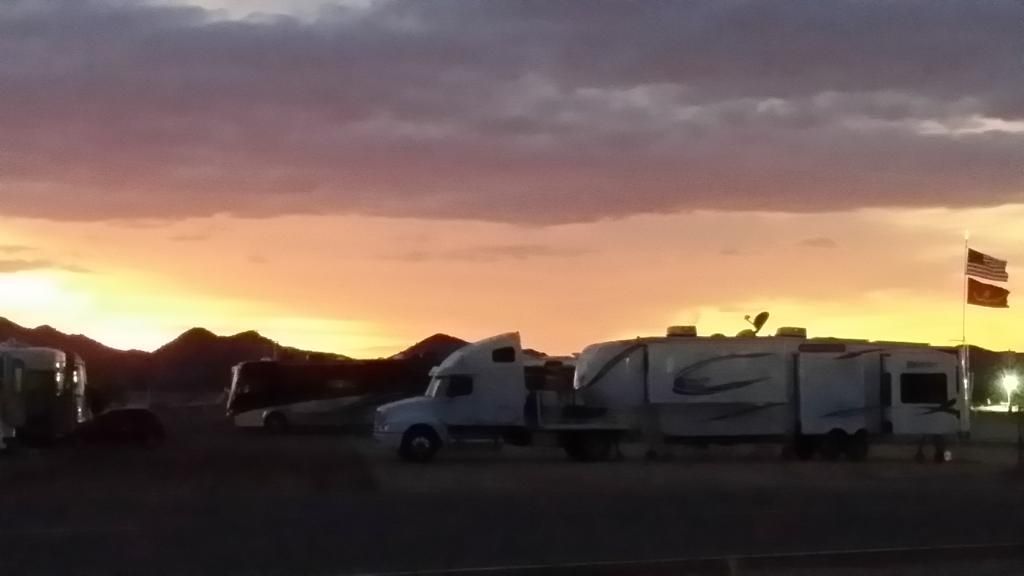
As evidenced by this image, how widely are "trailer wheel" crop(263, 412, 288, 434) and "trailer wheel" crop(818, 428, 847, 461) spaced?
25.7m

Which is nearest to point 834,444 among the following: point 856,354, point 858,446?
point 858,446

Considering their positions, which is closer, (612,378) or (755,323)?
(612,378)

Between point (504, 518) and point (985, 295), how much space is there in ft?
82.1

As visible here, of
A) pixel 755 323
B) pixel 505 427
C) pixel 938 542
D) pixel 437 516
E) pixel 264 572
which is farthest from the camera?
pixel 755 323

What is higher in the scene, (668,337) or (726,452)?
(668,337)

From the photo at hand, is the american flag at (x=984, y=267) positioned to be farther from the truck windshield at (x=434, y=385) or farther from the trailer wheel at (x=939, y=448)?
the truck windshield at (x=434, y=385)

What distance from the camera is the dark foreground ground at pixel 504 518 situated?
52.5ft

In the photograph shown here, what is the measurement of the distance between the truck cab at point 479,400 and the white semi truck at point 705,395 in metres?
0.03

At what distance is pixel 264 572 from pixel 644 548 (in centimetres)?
443

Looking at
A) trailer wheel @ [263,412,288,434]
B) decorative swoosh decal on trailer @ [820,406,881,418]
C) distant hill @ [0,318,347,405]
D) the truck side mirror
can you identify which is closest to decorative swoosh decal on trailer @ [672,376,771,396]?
decorative swoosh decal on trailer @ [820,406,881,418]

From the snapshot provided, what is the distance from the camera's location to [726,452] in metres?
43.7

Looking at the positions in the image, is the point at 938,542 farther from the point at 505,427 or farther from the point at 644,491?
the point at 505,427

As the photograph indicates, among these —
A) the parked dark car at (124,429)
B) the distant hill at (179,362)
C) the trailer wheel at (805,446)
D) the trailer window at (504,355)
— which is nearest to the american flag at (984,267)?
the trailer wheel at (805,446)

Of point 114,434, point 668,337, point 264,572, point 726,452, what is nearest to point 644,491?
point 264,572
